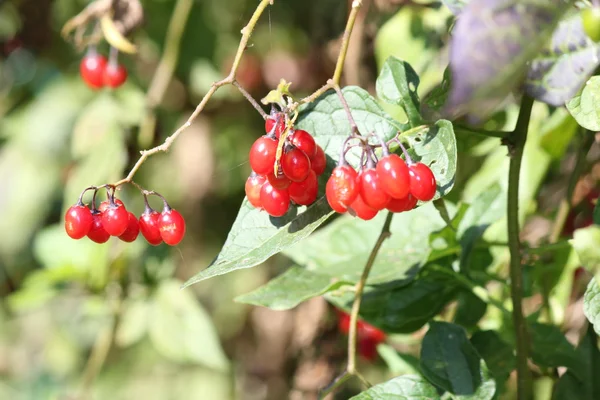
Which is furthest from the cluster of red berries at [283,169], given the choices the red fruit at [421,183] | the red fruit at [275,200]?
the red fruit at [421,183]

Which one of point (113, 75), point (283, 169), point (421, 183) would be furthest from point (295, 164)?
point (113, 75)

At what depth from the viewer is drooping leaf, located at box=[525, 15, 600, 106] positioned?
61 cm

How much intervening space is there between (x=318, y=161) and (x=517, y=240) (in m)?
0.23

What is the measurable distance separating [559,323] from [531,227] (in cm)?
33

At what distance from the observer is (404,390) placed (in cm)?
80

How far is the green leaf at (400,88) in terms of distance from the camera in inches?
31.1

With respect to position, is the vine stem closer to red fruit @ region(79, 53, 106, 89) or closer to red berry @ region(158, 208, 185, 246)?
red berry @ region(158, 208, 185, 246)

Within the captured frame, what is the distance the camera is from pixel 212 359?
1.62 meters

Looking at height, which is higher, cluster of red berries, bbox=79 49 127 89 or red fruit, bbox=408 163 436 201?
red fruit, bbox=408 163 436 201

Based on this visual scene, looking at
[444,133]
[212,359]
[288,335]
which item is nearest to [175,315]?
[212,359]

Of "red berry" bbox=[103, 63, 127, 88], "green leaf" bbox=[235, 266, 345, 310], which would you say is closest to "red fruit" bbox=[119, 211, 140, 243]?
"green leaf" bbox=[235, 266, 345, 310]

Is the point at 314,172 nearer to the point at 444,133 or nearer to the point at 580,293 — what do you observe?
the point at 444,133

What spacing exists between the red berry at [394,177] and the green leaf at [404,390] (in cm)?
22

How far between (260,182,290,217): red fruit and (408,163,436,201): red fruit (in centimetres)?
13
